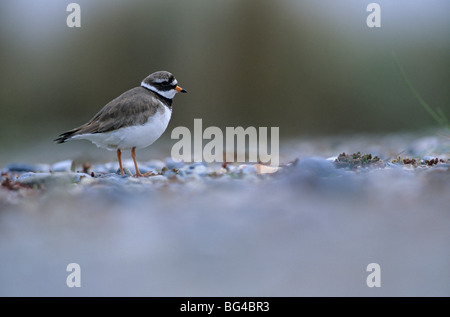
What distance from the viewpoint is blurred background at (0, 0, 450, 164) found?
45.9ft

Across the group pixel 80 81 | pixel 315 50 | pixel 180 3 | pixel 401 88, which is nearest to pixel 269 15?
pixel 315 50

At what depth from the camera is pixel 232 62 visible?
46.9 ft

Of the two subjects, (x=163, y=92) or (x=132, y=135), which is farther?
(x=163, y=92)

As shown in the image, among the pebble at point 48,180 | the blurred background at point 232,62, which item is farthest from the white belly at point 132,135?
the blurred background at point 232,62

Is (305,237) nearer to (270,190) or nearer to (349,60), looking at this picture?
(270,190)

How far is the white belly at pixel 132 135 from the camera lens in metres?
5.17

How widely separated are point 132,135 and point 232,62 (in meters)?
9.49

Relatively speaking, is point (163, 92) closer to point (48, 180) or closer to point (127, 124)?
point (127, 124)

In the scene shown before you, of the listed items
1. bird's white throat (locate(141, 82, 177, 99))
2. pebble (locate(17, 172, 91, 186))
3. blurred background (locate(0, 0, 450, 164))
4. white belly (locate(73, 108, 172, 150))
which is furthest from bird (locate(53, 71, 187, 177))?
blurred background (locate(0, 0, 450, 164))

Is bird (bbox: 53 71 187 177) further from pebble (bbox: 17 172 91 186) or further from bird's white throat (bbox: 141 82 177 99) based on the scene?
pebble (bbox: 17 172 91 186)

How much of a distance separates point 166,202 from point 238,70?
37.7 feet

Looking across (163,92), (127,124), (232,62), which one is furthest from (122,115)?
(232,62)

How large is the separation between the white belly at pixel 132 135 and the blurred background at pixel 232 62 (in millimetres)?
8457

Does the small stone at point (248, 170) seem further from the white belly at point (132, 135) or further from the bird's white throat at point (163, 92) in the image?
the bird's white throat at point (163, 92)
